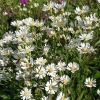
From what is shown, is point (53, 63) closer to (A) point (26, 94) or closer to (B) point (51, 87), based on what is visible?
(B) point (51, 87)

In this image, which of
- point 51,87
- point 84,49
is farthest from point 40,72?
point 84,49

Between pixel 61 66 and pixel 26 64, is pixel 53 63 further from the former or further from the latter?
pixel 26 64

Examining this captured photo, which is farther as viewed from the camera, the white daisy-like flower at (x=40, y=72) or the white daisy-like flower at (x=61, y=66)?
the white daisy-like flower at (x=61, y=66)

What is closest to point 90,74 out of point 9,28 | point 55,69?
point 55,69

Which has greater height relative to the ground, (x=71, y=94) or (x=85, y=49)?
(x=85, y=49)

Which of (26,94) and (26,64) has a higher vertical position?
(26,64)

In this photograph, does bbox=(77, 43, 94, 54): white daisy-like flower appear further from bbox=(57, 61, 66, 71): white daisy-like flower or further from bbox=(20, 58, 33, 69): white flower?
bbox=(20, 58, 33, 69): white flower

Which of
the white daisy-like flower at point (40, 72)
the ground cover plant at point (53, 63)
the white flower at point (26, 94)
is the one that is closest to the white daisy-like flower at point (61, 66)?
the ground cover plant at point (53, 63)

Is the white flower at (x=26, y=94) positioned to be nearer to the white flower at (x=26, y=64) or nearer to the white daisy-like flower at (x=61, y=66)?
the white flower at (x=26, y=64)

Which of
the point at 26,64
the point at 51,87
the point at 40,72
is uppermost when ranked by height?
the point at 26,64

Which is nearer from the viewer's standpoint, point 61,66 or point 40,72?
point 40,72

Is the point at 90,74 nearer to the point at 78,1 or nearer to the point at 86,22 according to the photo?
the point at 86,22
